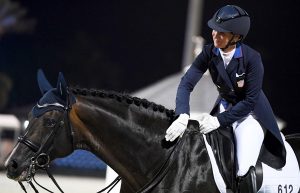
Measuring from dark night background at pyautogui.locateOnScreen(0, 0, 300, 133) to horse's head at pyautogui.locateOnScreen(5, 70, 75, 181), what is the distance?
1259 centimetres

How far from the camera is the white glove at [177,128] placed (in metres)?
3.92

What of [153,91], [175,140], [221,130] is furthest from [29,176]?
[153,91]

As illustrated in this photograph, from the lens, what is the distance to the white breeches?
13.0ft

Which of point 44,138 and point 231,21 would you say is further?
point 231,21

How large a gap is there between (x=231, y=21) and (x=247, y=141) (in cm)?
67

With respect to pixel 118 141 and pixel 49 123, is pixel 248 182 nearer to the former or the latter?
pixel 118 141

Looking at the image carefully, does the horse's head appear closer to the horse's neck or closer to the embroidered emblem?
the horse's neck

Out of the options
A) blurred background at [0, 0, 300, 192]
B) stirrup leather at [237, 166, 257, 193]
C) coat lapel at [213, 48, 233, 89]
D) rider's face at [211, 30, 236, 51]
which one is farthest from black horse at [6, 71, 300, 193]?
blurred background at [0, 0, 300, 192]

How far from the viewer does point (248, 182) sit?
13.0 ft

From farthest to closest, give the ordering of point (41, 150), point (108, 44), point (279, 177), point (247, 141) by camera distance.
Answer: point (108, 44) < point (279, 177) < point (247, 141) < point (41, 150)

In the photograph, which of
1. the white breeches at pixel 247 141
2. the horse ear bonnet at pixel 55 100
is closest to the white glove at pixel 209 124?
the white breeches at pixel 247 141

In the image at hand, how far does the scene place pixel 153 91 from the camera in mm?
9422

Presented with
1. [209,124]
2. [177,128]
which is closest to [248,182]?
[209,124]

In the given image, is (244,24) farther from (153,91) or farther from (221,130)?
(153,91)
